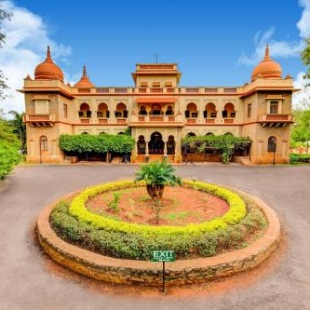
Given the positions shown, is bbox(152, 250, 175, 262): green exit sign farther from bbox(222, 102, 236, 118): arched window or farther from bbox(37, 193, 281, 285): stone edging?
bbox(222, 102, 236, 118): arched window

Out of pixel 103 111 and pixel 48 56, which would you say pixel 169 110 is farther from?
pixel 48 56

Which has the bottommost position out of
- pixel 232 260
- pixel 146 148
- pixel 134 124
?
pixel 232 260

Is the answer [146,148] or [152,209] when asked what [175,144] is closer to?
[146,148]

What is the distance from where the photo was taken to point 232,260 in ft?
18.5

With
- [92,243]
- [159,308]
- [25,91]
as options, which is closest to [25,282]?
[92,243]

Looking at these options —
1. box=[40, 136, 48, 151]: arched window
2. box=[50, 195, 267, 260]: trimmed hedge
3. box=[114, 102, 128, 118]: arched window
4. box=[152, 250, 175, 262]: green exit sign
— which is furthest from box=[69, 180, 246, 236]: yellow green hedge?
box=[114, 102, 128, 118]: arched window

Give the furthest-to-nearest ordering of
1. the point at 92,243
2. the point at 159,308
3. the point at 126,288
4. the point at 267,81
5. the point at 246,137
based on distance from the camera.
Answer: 1. the point at 246,137
2. the point at 267,81
3. the point at 92,243
4. the point at 126,288
5. the point at 159,308

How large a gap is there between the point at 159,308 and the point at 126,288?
92 cm

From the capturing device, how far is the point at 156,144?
29.9 m

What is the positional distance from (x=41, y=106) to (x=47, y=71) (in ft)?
14.4

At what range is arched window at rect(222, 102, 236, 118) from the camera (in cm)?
2979

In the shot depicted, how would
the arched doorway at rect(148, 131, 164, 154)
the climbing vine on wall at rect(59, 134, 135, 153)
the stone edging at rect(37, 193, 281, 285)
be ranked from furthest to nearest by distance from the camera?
the arched doorway at rect(148, 131, 164, 154)
the climbing vine on wall at rect(59, 134, 135, 153)
the stone edging at rect(37, 193, 281, 285)

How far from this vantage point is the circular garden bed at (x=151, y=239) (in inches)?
213

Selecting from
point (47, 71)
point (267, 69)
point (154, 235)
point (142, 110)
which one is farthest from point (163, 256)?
point (47, 71)
